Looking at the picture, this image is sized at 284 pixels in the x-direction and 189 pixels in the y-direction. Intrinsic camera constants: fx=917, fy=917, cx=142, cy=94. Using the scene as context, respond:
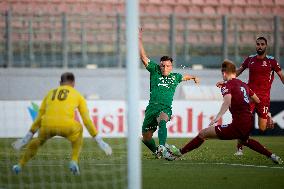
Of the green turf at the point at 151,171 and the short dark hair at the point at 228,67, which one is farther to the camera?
the short dark hair at the point at 228,67

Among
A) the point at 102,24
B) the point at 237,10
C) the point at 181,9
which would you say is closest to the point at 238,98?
the point at 102,24

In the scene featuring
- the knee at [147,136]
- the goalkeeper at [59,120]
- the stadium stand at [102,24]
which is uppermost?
the stadium stand at [102,24]

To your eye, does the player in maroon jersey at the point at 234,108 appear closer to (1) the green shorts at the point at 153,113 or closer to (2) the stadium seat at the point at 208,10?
(1) the green shorts at the point at 153,113

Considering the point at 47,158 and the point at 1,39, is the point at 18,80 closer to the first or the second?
the point at 1,39

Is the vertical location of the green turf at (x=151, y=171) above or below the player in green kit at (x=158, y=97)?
below

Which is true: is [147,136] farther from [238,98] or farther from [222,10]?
[222,10]

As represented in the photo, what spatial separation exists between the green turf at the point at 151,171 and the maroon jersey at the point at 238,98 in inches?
28.0

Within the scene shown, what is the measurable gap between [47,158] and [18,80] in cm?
778

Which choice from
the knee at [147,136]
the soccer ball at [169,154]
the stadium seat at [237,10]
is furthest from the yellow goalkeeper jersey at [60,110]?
the stadium seat at [237,10]

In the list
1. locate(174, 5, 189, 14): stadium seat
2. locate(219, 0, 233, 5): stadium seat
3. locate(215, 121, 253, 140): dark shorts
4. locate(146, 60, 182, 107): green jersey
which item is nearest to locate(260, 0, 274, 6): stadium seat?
locate(219, 0, 233, 5): stadium seat

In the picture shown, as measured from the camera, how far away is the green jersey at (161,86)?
1410cm

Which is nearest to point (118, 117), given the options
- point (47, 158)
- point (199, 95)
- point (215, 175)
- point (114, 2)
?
point (199, 95)

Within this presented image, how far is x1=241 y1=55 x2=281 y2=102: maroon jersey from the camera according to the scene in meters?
15.4

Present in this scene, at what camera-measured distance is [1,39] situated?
67.6 feet
